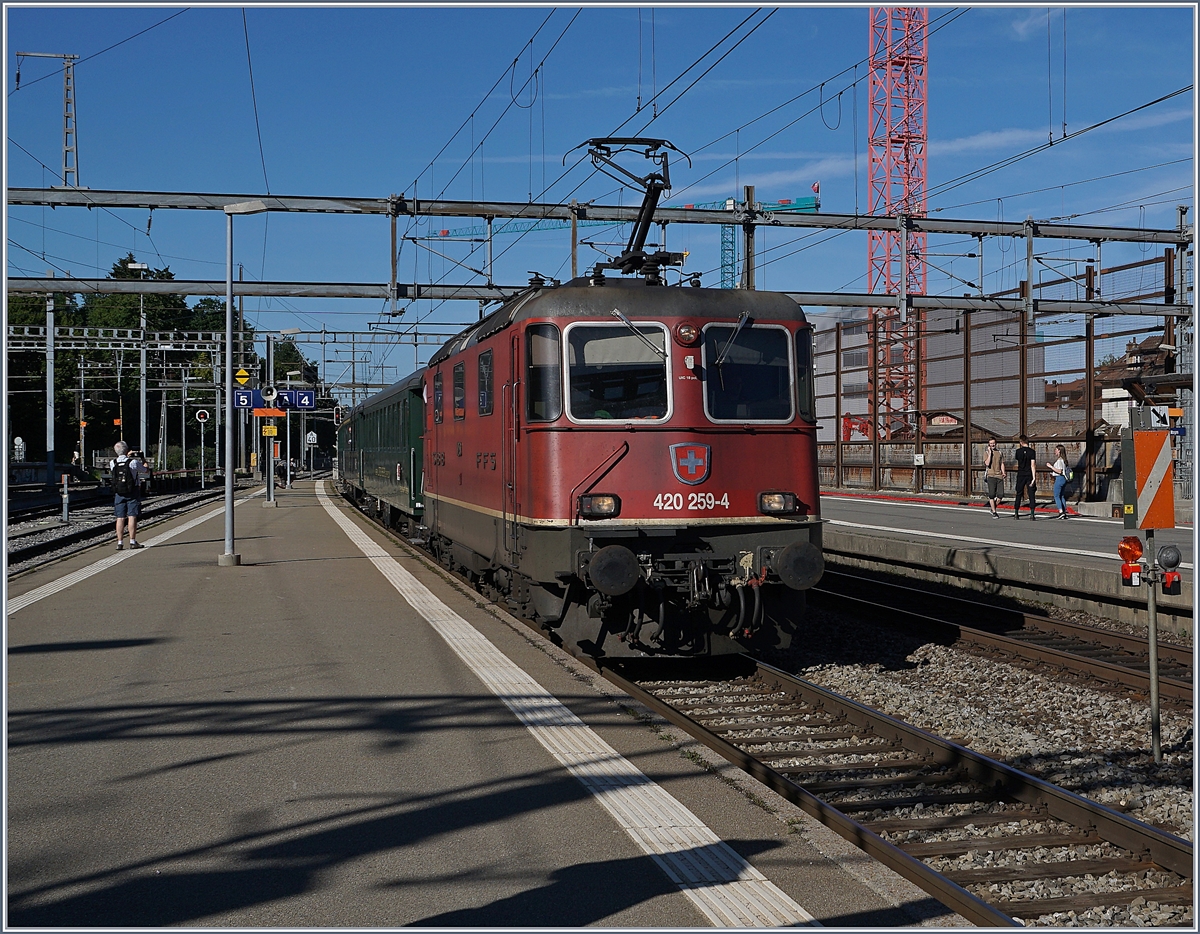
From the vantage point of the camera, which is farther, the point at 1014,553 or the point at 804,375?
the point at 1014,553

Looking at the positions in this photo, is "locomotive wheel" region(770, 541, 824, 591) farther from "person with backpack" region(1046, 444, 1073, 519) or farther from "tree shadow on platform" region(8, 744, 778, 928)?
"person with backpack" region(1046, 444, 1073, 519)

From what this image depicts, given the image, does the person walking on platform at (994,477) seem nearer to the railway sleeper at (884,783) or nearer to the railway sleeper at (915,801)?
the railway sleeper at (884,783)

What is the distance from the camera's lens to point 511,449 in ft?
32.0

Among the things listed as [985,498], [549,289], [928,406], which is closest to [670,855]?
[549,289]

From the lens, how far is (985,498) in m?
30.9

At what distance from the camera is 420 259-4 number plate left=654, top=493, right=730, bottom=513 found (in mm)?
8977

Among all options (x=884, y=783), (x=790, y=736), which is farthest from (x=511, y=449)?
(x=884, y=783)

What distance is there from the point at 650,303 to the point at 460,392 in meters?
3.82

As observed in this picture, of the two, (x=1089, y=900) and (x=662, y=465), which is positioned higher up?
(x=662, y=465)

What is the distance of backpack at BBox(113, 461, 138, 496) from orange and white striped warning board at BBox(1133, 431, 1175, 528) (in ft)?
53.8

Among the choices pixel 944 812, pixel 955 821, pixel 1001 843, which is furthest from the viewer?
pixel 944 812

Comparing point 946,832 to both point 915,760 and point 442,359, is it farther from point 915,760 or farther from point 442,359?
point 442,359

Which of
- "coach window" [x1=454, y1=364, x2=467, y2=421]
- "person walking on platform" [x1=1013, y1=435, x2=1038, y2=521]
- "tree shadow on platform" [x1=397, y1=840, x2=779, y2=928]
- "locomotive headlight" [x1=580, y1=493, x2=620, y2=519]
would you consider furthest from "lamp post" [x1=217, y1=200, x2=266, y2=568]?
"person walking on platform" [x1=1013, y1=435, x2=1038, y2=521]

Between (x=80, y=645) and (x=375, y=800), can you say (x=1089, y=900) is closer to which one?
(x=375, y=800)
